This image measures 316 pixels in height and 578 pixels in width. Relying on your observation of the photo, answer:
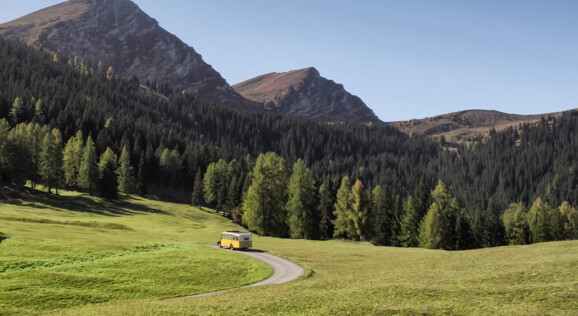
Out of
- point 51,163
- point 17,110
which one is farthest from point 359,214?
point 17,110

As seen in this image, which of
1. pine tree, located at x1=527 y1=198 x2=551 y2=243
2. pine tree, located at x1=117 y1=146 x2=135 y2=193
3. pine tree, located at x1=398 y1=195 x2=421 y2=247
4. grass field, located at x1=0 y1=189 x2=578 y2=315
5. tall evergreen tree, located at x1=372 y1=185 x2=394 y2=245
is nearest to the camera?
grass field, located at x1=0 y1=189 x2=578 y2=315

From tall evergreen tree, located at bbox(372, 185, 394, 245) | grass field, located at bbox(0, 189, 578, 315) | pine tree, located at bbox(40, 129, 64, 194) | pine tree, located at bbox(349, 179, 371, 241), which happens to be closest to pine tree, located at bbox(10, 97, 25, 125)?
pine tree, located at bbox(40, 129, 64, 194)

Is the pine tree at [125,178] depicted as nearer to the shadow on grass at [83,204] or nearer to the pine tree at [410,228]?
the shadow on grass at [83,204]

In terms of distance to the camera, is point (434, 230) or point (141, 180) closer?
point (434, 230)

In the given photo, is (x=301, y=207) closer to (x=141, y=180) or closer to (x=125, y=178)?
(x=125, y=178)

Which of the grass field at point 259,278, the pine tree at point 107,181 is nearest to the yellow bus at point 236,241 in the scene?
the grass field at point 259,278

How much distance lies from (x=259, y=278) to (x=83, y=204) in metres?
80.3

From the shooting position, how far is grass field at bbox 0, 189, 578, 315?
24094mm

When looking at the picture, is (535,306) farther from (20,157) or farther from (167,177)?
(167,177)

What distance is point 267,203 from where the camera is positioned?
96.4 metres

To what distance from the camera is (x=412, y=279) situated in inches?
Answer: 1282

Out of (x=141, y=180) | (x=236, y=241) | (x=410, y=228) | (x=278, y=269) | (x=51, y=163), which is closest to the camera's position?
(x=278, y=269)

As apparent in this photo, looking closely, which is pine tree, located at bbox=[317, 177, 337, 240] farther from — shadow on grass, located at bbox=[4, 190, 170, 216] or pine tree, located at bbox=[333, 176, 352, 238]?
shadow on grass, located at bbox=[4, 190, 170, 216]

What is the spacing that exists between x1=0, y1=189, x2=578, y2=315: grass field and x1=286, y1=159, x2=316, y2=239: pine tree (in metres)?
35.1
